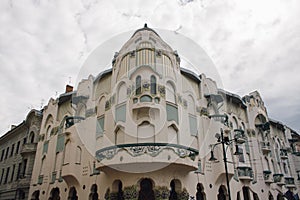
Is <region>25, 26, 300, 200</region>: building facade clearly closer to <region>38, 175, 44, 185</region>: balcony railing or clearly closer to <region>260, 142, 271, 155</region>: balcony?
<region>38, 175, 44, 185</region>: balcony railing

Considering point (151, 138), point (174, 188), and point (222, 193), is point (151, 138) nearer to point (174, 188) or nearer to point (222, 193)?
point (174, 188)

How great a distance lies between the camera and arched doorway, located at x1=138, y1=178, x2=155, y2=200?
1642 centimetres

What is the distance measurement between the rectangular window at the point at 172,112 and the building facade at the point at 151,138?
0.09 meters

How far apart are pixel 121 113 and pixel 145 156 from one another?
4760mm

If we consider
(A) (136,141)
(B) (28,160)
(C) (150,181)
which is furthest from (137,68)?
(B) (28,160)

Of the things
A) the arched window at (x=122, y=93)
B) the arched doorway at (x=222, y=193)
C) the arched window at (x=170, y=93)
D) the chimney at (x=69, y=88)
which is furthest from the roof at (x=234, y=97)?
the chimney at (x=69, y=88)

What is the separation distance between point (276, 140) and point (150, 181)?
802 inches

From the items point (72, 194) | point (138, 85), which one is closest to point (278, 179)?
point (138, 85)

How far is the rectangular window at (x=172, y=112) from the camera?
18280mm

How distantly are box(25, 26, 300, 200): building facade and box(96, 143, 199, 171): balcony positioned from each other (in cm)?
6

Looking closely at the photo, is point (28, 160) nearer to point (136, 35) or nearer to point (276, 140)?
point (136, 35)

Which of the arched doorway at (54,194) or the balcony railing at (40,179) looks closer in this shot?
the arched doorway at (54,194)

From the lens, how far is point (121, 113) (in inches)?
741

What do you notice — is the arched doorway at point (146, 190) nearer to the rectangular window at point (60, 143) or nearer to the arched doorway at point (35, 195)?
the rectangular window at point (60, 143)
